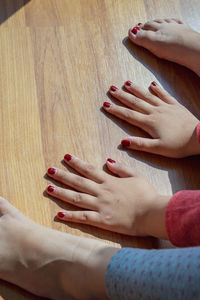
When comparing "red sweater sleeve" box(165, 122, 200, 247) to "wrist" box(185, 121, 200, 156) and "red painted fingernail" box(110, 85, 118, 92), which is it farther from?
"red painted fingernail" box(110, 85, 118, 92)

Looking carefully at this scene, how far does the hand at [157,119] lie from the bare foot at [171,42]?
120mm

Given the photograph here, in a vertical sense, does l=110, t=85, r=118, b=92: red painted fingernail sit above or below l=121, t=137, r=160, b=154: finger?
above

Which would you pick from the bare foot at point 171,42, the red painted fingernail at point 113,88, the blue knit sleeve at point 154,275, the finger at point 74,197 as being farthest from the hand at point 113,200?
the bare foot at point 171,42

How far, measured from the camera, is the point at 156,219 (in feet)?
2.83

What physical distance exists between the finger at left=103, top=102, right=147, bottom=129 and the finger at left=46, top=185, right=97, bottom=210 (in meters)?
0.23

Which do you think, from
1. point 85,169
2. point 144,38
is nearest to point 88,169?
point 85,169

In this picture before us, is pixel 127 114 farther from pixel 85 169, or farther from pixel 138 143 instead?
pixel 85 169

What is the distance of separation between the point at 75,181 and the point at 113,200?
9 cm

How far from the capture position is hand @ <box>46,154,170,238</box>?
2.88ft

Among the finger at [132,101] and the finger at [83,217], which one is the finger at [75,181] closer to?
the finger at [83,217]

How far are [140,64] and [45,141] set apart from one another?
0.35m

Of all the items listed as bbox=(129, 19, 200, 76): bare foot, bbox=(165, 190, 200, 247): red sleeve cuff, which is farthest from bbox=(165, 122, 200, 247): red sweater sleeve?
bbox=(129, 19, 200, 76): bare foot

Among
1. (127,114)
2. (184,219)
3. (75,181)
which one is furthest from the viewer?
(127,114)

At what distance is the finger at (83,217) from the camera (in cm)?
88
